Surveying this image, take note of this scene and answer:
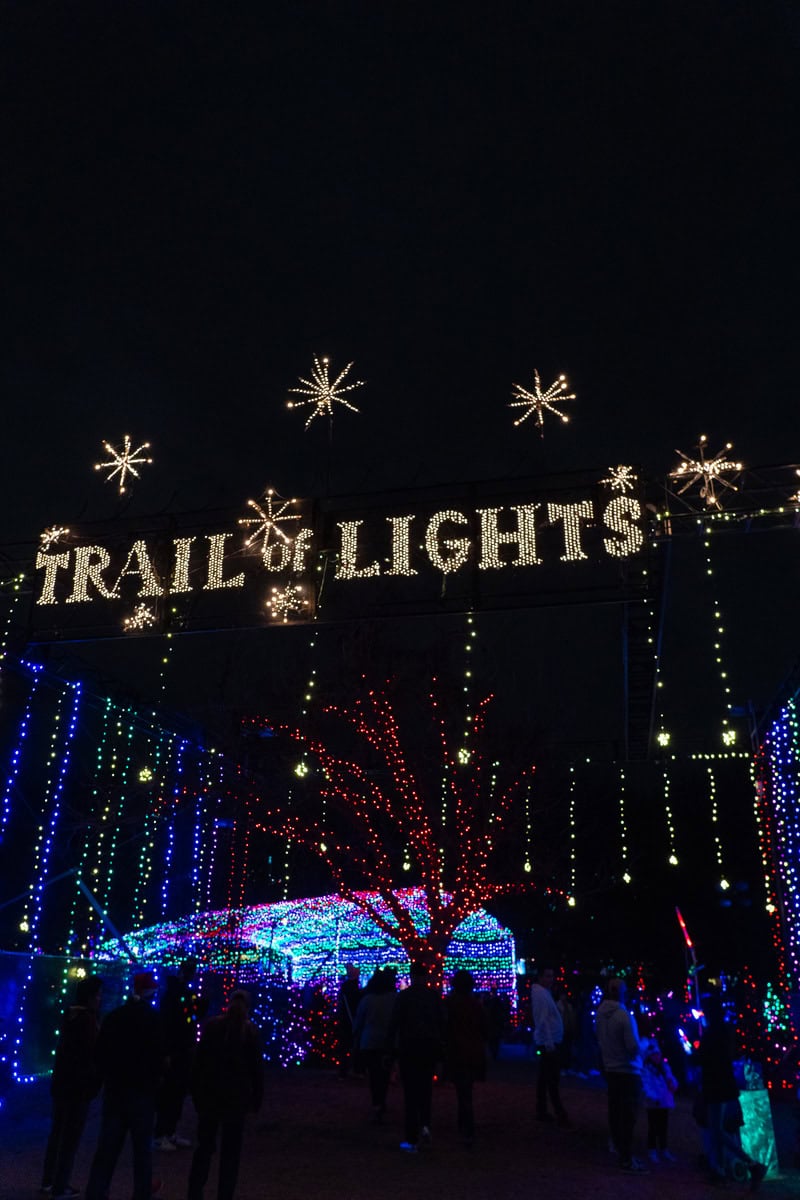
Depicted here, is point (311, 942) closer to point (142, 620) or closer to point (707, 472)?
point (142, 620)

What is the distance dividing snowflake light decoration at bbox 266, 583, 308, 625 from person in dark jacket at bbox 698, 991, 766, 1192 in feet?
21.2

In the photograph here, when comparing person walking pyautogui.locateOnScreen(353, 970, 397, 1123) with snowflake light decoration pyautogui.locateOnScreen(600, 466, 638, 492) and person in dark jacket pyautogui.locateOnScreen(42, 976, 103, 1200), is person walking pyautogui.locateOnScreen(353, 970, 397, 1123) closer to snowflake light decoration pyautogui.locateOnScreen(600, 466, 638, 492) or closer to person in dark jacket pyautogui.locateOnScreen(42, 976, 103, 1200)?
person in dark jacket pyautogui.locateOnScreen(42, 976, 103, 1200)

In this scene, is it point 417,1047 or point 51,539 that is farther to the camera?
point 51,539

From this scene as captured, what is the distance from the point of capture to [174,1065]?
7.86 meters

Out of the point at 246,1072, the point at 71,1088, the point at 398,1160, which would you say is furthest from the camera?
the point at 398,1160

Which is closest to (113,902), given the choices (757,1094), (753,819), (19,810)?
(19,810)

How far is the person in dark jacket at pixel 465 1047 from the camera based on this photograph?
8.12 metres

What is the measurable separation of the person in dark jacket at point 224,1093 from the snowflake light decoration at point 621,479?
7302 mm

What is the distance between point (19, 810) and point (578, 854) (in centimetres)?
1686

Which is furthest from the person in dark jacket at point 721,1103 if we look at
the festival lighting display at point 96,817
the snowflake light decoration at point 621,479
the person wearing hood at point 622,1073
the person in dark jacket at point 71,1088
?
the festival lighting display at point 96,817

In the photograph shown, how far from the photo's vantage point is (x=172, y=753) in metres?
21.3

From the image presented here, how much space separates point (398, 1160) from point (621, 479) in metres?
7.28

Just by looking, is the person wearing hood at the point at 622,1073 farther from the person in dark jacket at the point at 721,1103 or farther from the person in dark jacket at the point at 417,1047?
the person in dark jacket at the point at 417,1047

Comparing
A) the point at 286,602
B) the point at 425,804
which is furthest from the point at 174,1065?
the point at 425,804
